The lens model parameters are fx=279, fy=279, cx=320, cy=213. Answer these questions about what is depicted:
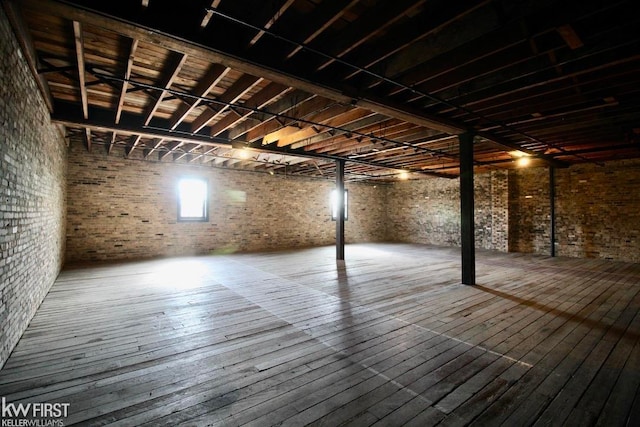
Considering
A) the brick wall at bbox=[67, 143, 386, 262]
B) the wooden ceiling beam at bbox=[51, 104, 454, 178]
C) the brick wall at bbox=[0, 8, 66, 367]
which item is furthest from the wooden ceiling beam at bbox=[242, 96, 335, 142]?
the brick wall at bbox=[67, 143, 386, 262]

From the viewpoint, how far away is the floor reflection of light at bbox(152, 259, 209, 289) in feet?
18.5

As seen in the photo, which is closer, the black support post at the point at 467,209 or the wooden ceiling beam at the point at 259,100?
the wooden ceiling beam at the point at 259,100

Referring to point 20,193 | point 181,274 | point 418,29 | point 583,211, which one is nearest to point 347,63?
point 418,29

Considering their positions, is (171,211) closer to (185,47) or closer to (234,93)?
(234,93)

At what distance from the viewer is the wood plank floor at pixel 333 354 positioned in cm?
204

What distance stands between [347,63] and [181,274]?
5.87 m

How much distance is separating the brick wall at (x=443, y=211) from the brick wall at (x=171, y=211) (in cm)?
309

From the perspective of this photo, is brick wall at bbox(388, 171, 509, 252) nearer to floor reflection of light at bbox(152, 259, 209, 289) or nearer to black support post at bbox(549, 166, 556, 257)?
black support post at bbox(549, 166, 556, 257)

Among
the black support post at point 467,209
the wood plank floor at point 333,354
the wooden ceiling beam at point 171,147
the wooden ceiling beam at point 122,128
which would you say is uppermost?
the wooden ceiling beam at point 171,147

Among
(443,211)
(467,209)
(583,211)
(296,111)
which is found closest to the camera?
(296,111)

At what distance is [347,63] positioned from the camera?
2.89 m

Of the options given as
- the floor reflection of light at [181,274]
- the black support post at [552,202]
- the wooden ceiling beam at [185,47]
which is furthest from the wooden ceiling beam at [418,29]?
the black support post at [552,202]

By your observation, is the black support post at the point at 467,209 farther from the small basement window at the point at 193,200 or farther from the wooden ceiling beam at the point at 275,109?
the small basement window at the point at 193,200

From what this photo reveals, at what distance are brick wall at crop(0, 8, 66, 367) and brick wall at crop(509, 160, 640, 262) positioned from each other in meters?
13.0
